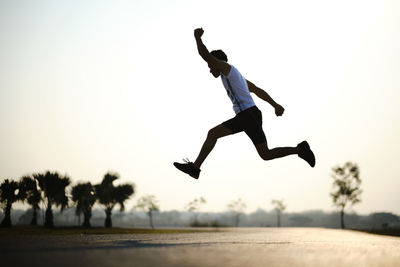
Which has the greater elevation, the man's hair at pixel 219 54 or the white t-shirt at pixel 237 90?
the man's hair at pixel 219 54

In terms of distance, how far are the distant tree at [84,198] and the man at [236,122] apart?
40758 millimetres

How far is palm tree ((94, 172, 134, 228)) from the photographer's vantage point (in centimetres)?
4750

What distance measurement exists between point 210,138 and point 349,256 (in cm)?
296

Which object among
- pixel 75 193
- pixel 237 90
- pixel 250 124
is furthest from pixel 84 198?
pixel 237 90

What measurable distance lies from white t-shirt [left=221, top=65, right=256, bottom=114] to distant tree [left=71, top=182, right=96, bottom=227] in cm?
4137

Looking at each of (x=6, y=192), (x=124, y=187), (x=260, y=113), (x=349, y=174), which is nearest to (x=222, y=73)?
(x=260, y=113)

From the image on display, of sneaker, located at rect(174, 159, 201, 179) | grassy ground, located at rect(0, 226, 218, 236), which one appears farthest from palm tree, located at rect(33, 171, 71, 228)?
sneaker, located at rect(174, 159, 201, 179)

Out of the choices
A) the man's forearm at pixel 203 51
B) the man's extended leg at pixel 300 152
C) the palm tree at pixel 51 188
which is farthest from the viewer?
the palm tree at pixel 51 188

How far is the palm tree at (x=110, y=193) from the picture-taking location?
47500 mm

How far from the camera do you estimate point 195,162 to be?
5.20 metres

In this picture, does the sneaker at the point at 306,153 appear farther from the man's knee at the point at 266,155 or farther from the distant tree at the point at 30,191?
the distant tree at the point at 30,191

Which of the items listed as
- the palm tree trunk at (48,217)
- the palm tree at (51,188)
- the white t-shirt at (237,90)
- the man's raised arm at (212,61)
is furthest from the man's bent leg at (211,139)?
the palm tree trunk at (48,217)

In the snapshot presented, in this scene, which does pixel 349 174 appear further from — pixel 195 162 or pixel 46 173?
pixel 195 162

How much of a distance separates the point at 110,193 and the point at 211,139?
4544 cm
